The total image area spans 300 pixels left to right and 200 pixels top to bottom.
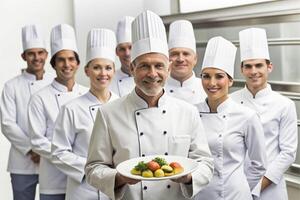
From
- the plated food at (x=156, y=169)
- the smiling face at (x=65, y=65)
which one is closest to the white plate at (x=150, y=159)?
the plated food at (x=156, y=169)

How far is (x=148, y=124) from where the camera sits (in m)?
1.53

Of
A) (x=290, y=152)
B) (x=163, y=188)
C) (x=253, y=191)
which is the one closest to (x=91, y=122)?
(x=163, y=188)

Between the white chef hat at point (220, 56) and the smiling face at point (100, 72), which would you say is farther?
the smiling face at point (100, 72)

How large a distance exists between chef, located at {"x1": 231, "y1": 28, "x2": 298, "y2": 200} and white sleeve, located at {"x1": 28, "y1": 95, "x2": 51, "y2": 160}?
3.33 feet

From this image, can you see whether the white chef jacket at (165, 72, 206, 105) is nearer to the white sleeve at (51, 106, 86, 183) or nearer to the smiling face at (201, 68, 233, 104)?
the smiling face at (201, 68, 233, 104)

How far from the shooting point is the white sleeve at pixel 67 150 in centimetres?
200

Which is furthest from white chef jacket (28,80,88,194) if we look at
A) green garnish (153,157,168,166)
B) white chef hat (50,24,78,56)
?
green garnish (153,157,168,166)

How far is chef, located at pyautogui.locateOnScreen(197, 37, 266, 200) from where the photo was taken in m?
1.89

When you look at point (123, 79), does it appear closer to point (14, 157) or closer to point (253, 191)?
point (14, 157)

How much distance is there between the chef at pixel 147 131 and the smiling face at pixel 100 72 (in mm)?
492

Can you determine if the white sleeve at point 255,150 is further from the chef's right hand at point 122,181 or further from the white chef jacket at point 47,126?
the white chef jacket at point 47,126

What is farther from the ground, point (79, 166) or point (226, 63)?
point (226, 63)

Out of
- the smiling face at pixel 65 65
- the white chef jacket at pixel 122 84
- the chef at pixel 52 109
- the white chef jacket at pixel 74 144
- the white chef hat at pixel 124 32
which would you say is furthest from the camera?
the white chef hat at pixel 124 32

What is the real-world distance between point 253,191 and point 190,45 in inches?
32.4
